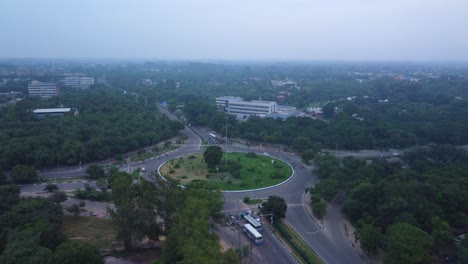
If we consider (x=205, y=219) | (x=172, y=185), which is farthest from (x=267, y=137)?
(x=205, y=219)

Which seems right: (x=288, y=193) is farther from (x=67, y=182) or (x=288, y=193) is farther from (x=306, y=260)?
(x=67, y=182)

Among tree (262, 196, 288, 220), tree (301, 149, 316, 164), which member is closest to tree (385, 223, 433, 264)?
tree (262, 196, 288, 220)

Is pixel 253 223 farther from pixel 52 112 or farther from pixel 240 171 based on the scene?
pixel 52 112

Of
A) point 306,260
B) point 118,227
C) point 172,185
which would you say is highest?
point 172,185

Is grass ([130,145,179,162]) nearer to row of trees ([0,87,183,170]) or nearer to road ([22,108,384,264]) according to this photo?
road ([22,108,384,264])

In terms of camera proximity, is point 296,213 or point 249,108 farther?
point 249,108

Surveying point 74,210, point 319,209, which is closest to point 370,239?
point 319,209
